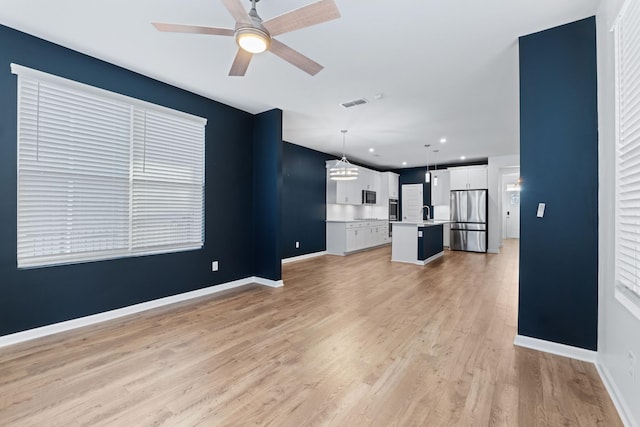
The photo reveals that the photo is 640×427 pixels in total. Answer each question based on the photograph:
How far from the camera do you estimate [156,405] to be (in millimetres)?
1766

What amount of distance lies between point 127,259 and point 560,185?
442cm

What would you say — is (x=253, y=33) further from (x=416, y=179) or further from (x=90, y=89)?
(x=416, y=179)

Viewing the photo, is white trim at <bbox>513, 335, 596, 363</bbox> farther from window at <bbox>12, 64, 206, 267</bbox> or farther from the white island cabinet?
the white island cabinet

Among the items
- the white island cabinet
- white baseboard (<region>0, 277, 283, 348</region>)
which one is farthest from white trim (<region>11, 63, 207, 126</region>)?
the white island cabinet

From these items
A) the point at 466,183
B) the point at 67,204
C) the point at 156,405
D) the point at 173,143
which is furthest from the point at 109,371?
the point at 466,183

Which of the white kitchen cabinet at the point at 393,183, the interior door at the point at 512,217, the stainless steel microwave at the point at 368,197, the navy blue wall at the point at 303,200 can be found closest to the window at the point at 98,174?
the navy blue wall at the point at 303,200

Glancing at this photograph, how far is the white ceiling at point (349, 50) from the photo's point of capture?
226cm

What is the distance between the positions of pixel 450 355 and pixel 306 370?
122cm

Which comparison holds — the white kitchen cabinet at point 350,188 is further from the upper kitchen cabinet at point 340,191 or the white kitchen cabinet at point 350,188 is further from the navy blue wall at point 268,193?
the navy blue wall at point 268,193

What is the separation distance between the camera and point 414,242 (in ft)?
20.9

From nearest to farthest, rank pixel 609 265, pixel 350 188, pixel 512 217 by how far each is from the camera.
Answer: pixel 609 265 → pixel 350 188 → pixel 512 217

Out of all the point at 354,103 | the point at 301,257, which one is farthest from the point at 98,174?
the point at 301,257

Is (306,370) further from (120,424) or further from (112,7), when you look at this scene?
(112,7)

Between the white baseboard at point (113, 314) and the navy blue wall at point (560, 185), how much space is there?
335 cm
